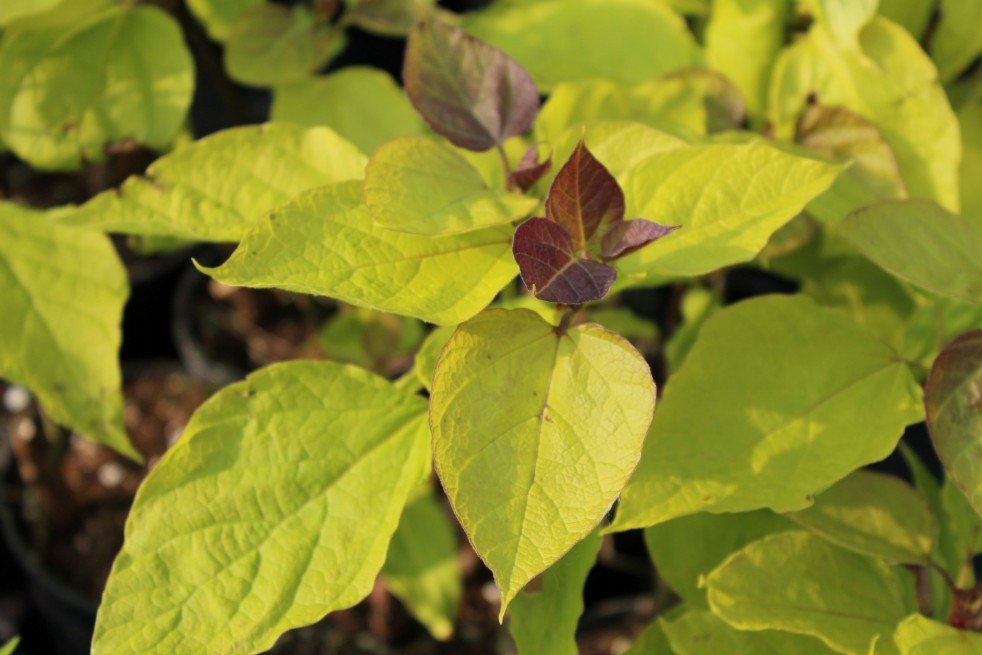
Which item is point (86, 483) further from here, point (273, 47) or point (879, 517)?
point (879, 517)

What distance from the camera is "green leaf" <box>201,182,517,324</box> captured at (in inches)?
21.2

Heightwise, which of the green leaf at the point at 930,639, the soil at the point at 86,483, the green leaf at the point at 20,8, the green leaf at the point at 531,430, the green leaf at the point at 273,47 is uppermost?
the green leaf at the point at 20,8

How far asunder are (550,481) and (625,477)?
1.6 inches

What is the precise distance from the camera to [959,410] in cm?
58

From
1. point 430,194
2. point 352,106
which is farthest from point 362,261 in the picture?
point 352,106

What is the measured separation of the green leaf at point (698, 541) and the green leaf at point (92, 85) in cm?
58

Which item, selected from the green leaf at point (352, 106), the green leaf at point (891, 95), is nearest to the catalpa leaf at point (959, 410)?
the green leaf at point (891, 95)

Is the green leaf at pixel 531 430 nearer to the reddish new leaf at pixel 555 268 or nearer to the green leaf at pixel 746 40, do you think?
the reddish new leaf at pixel 555 268

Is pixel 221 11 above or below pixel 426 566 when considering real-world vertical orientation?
above

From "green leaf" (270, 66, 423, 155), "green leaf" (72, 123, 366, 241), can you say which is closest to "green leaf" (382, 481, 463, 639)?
"green leaf" (270, 66, 423, 155)

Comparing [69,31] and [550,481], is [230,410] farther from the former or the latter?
[69,31]

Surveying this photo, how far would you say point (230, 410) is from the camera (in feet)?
2.04

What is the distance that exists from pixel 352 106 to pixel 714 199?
1.57ft

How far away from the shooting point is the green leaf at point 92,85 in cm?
91
